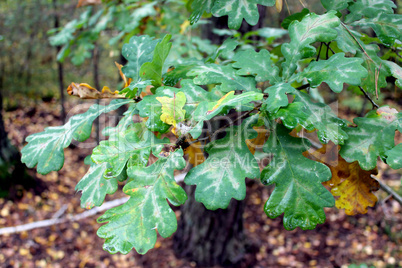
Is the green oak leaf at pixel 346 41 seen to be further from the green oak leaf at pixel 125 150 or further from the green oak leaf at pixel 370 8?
the green oak leaf at pixel 125 150

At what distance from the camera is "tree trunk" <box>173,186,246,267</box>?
8.53 feet

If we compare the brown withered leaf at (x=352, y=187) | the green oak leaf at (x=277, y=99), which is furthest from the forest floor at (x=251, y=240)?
the green oak leaf at (x=277, y=99)

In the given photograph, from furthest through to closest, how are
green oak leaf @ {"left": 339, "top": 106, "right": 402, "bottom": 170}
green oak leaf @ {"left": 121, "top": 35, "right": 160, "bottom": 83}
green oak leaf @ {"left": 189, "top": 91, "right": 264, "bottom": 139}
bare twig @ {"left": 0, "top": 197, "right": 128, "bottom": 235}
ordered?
bare twig @ {"left": 0, "top": 197, "right": 128, "bottom": 235}
green oak leaf @ {"left": 121, "top": 35, "right": 160, "bottom": 83}
green oak leaf @ {"left": 339, "top": 106, "right": 402, "bottom": 170}
green oak leaf @ {"left": 189, "top": 91, "right": 264, "bottom": 139}

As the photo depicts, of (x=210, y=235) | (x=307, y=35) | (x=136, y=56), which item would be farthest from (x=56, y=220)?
(x=307, y=35)

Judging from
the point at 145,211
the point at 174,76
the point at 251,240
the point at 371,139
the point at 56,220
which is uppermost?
the point at 174,76

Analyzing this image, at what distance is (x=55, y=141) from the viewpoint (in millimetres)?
901

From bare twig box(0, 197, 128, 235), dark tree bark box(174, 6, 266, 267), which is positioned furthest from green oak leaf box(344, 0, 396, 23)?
bare twig box(0, 197, 128, 235)

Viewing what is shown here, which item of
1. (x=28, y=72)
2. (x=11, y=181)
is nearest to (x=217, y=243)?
(x=11, y=181)

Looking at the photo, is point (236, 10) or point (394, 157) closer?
point (394, 157)

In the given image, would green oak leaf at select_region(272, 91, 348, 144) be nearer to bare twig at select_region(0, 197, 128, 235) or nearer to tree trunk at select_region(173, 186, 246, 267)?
tree trunk at select_region(173, 186, 246, 267)

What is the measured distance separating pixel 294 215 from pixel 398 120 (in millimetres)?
426

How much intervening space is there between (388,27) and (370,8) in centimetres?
9

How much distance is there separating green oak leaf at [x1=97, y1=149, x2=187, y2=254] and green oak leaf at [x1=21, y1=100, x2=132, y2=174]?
0.90ft

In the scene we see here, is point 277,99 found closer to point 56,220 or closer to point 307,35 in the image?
point 307,35
